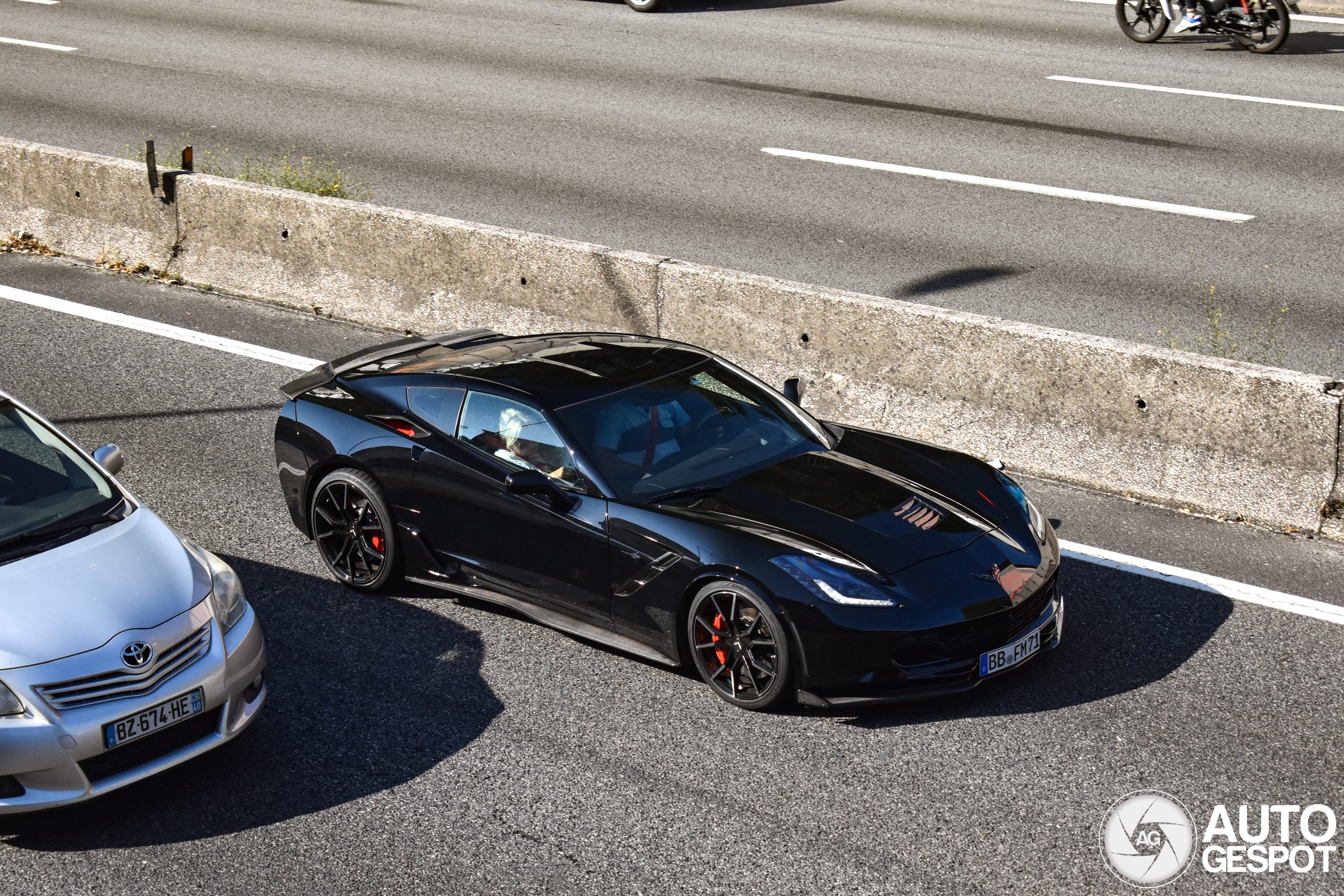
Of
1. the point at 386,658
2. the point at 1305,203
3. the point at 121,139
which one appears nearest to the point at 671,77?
the point at 121,139

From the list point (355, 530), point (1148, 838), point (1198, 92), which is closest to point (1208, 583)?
point (1148, 838)

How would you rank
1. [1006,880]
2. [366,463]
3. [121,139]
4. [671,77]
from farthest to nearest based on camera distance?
[671,77] < [121,139] < [366,463] < [1006,880]

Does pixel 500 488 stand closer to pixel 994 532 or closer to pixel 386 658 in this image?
pixel 386 658

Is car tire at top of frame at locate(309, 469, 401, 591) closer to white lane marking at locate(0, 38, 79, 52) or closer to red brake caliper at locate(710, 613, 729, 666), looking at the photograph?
red brake caliper at locate(710, 613, 729, 666)

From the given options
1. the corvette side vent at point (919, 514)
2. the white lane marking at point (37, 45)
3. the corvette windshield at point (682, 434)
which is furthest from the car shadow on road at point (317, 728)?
the white lane marking at point (37, 45)

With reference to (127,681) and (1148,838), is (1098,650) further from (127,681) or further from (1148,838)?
(127,681)

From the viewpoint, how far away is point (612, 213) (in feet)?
39.6

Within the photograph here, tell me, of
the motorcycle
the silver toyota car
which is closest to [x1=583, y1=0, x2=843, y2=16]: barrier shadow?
the motorcycle

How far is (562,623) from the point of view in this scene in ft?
20.7

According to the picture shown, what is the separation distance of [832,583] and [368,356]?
3249mm

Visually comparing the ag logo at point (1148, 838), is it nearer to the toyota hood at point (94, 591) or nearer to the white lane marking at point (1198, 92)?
the toyota hood at point (94, 591)

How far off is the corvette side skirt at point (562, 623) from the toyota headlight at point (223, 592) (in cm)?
117

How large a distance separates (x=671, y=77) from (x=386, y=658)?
11.8m

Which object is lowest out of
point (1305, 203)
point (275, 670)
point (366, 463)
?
point (275, 670)
